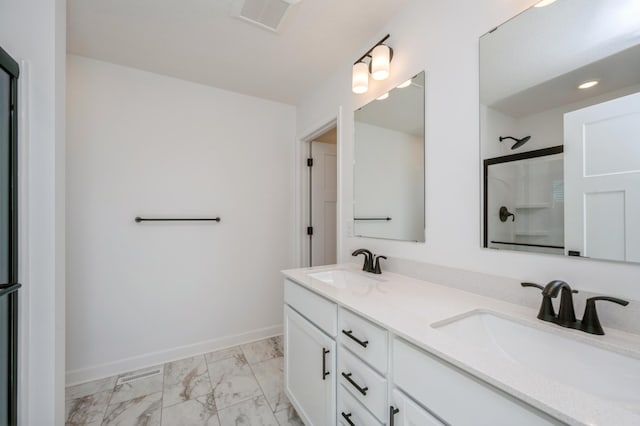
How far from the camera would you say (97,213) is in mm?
1946

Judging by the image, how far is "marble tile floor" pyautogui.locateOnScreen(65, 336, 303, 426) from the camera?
1531 mm

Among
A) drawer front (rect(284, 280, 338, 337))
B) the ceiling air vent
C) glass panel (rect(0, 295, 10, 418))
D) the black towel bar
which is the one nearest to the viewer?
glass panel (rect(0, 295, 10, 418))

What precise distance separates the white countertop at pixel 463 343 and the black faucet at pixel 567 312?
26 millimetres

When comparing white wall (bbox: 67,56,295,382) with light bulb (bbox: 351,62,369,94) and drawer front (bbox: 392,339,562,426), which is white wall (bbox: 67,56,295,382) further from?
drawer front (bbox: 392,339,562,426)

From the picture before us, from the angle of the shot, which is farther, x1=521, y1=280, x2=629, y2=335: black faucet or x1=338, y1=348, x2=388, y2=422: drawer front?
x1=338, y1=348, x2=388, y2=422: drawer front

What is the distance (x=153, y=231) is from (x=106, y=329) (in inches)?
30.5

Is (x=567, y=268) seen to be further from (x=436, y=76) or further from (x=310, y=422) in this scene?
(x=310, y=422)

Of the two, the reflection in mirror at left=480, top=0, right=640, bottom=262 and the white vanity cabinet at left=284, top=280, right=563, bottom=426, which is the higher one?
the reflection in mirror at left=480, top=0, right=640, bottom=262

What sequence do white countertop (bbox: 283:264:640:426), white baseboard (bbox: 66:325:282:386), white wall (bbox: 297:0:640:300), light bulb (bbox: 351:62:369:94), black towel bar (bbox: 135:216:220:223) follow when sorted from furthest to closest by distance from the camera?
black towel bar (bbox: 135:216:220:223)
white baseboard (bbox: 66:325:282:386)
light bulb (bbox: 351:62:369:94)
white wall (bbox: 297:0:640:300)
white countertop (bbox: 283:264:640:426)

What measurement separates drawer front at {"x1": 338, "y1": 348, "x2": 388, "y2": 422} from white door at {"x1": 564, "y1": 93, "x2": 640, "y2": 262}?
0.78 m

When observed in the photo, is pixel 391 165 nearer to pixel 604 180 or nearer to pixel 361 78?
pixel 361 78

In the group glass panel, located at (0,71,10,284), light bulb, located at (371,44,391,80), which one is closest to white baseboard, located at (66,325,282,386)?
glass panel, located at (0,71,10,284)

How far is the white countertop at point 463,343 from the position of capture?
48 cm

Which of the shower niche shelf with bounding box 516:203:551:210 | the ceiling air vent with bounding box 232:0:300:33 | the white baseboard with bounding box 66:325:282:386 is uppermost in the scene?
the ceiling air vent with bounding box 232:0:300:33
